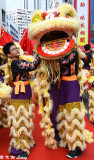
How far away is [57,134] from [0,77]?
1573 millimetres

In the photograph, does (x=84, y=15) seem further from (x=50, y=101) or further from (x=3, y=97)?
(x=3, y=97)

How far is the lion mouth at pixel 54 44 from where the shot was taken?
6.64 ft

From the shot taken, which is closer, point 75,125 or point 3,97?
point 75,125

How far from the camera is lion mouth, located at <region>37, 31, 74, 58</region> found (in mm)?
2025

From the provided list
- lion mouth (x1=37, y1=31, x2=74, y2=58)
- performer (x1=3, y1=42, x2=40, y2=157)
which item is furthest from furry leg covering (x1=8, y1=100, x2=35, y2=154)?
lion mouth (x1=37, y1=31, x2=74, y2=58)

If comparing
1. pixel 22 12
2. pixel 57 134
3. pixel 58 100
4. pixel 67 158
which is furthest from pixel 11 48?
pixel 22 12

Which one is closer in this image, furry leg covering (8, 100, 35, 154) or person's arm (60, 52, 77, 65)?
person's arm (60, 52, 77, 65)

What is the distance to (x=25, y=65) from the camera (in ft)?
6.88

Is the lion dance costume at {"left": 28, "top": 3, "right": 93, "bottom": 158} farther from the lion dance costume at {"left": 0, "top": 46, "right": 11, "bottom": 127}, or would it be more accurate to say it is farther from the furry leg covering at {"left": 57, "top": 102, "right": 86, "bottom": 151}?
the lion dance costume at {"left": 0, "top": 46, "right": 11, "bottom": 127}

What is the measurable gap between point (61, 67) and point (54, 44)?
30cm

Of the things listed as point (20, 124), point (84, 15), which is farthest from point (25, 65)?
point (84, 15)

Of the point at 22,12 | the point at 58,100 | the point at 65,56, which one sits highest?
the point at 22,12

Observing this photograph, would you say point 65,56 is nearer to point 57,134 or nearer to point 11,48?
point 11,48

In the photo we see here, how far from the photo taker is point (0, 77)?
3.32 metres
